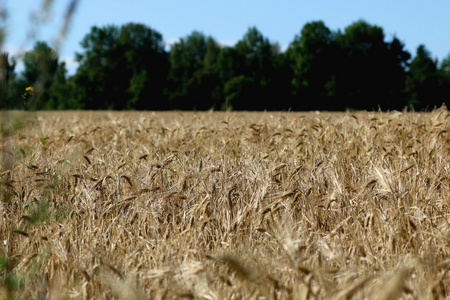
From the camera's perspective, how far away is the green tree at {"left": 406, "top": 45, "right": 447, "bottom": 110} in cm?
4647

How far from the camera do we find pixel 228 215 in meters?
2.32

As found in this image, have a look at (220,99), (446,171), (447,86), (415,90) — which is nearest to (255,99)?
(220,99)

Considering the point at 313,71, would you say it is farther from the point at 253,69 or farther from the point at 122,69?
the point at 122,69

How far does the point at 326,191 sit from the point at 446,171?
3.18ft

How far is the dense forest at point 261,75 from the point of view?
46906 millimetres

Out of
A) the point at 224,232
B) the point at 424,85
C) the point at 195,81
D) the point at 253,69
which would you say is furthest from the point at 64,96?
the point at 224,232

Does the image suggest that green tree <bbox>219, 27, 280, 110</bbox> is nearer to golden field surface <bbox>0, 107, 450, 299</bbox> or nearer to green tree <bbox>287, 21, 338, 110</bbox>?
green tree <bbox>287, 21, 338, 110</bbox>

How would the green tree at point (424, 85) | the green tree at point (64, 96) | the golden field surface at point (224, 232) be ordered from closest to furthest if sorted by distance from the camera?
the golden field surface at point (224, 232)
the green tree at point (424, 85)
the green tree at point (64, 96)

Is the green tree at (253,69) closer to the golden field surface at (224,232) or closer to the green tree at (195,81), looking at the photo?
the green tree at (195,81)

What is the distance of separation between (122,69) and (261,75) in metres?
16.1

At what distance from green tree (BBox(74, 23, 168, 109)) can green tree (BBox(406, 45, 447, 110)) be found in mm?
27081

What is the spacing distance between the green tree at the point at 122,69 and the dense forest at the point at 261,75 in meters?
0.11

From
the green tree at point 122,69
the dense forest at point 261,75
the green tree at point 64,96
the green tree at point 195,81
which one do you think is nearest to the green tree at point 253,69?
the dense forest at point 261,75

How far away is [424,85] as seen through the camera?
154ft
